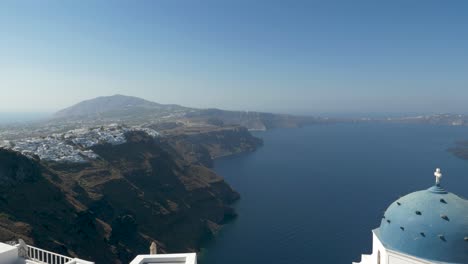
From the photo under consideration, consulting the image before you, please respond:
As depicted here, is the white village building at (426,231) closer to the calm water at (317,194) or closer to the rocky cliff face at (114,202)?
the rocky cliff face at (114,202)

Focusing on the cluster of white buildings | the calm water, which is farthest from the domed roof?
the cluster of white buildings

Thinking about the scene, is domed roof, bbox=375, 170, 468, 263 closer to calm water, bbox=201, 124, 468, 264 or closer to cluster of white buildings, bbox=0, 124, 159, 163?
calm water, bbox=201, 124, 468, 264

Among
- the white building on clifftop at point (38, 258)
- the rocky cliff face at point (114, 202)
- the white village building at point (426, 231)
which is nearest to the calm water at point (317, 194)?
the rocky cliff face at point (114, 202)

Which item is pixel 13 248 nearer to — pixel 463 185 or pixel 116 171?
pixel 116 171

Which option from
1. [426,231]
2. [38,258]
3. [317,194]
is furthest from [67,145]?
[426,231]

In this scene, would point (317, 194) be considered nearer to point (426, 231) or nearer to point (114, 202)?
point (114, 202)

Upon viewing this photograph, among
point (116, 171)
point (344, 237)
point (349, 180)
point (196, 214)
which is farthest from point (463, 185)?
point (116, 171)
